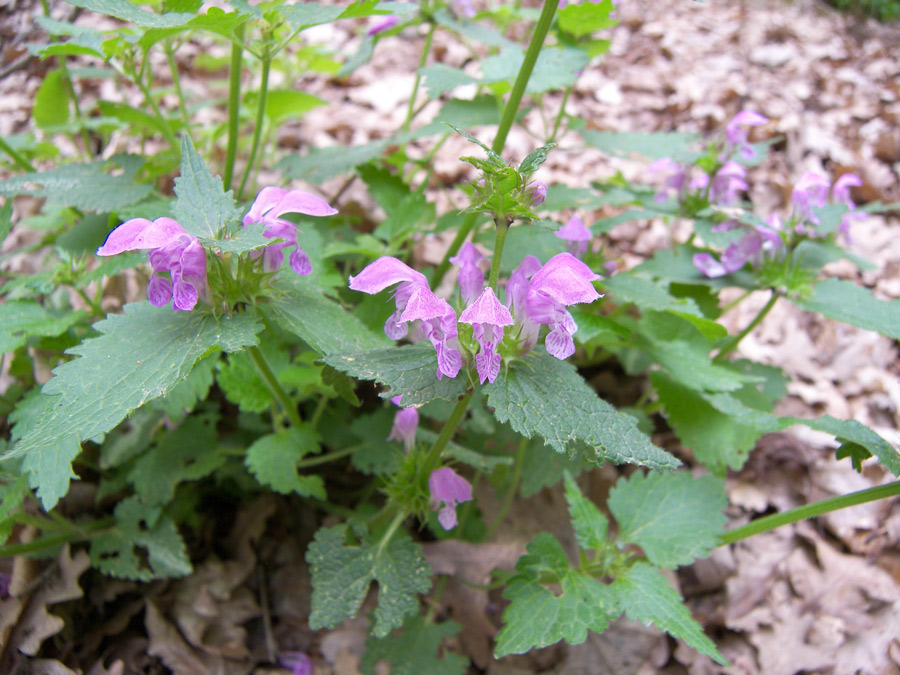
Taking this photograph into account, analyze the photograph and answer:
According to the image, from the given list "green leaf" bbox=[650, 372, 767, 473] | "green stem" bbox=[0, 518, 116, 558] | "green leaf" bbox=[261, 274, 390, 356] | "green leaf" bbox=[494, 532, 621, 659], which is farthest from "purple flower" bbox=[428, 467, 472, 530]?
"green stem" bbox=[0, 518, 116, 558]

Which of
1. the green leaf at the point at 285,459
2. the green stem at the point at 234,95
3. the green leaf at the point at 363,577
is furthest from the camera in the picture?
the green stem at the point at 234,95

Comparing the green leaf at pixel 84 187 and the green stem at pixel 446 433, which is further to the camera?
the green leaf at pixel 84 187

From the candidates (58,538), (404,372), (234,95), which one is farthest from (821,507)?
(58,538)

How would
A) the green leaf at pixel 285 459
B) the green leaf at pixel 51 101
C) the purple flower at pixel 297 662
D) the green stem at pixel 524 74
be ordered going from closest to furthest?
1. the green stem at pixel 524 74
2. the green leaf at pixel 285 459
3. the purple flower at pixel 297 662
4. the green leaf at pixel 51 101

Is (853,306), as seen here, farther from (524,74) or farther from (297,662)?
(297,662)

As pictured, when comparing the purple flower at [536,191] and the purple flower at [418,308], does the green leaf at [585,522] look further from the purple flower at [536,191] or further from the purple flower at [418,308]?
the purple flower at [536,191]

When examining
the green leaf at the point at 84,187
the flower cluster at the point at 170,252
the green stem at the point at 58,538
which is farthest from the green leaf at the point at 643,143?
the green stem at the point at 58,538
